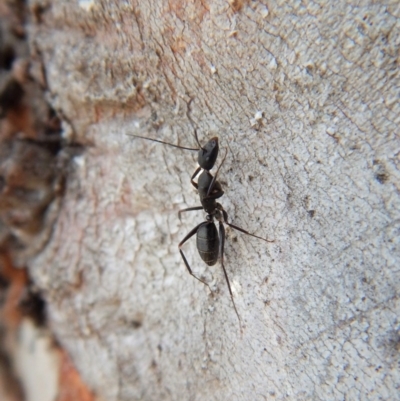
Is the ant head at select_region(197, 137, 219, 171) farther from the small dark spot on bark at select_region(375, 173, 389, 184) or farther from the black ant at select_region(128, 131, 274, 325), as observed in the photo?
the small dark spot on bark at select_region(375, 173, 389, 184)

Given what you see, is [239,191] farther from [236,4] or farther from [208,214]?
[236,4]

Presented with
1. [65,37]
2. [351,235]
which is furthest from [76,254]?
[351,235]

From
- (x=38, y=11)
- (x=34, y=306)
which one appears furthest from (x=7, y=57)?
(x=34, y=306)

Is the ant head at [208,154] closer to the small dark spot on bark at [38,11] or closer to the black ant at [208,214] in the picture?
the black ant at [208,214]

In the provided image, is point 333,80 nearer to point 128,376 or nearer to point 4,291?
point 128,376

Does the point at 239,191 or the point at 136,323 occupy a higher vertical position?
the point at 239,191

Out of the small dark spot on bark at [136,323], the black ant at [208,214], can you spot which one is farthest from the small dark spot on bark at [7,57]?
the small dark spot on bark at [136,323]

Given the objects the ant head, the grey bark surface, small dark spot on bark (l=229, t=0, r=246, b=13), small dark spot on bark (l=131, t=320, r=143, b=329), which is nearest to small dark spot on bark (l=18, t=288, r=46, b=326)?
the grey bark surface
